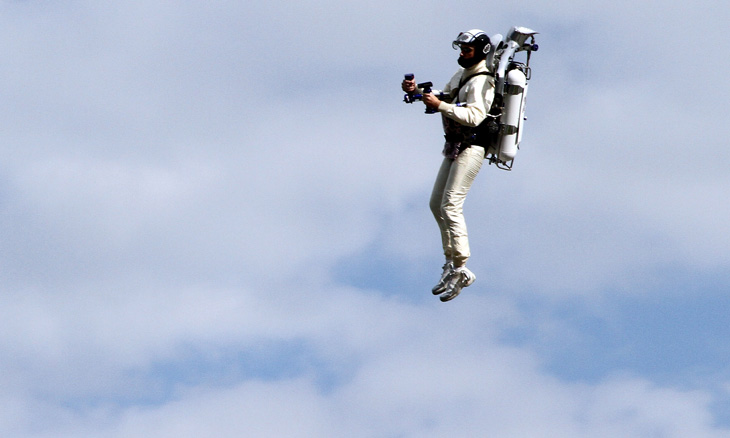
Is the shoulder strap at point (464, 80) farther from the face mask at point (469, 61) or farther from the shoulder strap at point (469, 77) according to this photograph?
the face mask at point (469, 61)

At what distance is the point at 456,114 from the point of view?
101 feet

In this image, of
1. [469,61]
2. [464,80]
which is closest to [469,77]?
[464,80]

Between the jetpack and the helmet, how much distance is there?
6.0 inches

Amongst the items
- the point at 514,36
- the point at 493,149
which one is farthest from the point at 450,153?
the point at 514,36

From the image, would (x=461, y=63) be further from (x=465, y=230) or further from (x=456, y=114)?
(x=465, y=230)

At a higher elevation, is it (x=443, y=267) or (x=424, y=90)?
(x=424, y=90)

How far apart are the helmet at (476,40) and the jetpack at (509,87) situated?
0.15m

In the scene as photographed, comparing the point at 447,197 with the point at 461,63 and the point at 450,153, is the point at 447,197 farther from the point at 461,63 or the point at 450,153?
the point at 461,63

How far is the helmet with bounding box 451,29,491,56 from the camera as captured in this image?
31.2 meters

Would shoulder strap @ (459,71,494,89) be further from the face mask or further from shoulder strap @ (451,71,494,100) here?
the face mask

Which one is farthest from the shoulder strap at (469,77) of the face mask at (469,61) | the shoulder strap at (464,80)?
the face mask at (469,61)

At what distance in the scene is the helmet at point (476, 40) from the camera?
102ft

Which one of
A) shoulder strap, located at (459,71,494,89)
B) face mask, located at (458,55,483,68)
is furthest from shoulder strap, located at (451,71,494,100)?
face mask, located at (458,55,483,68)

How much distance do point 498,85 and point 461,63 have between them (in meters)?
0.99
